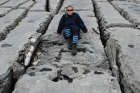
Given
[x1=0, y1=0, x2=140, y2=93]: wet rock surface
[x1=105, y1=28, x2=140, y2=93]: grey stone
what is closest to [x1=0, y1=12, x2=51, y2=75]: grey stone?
[x1=0, y1=0, x2=140, y2=93]: wet rock surface

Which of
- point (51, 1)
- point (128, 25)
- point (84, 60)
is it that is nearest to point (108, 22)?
point (128, 25)

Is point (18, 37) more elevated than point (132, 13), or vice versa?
point (132, 13)

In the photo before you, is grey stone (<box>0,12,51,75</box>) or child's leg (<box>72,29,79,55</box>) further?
child's leg (<box>72,29,79,55</box>)

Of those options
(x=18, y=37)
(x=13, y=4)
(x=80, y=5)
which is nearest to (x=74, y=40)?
(x=18, y=37)

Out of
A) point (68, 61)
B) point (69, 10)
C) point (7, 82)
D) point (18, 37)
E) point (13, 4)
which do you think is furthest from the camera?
point (13, 4)

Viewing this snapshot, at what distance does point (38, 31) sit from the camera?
3098 mm

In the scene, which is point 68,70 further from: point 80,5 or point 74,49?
point 80,5

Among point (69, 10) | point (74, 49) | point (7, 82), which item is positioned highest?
point (69, 10)

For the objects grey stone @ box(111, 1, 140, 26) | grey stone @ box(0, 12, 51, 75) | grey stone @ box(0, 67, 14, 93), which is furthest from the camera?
grey stone @ box(111, 1, 140, 26)

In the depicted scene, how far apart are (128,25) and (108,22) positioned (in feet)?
1.36

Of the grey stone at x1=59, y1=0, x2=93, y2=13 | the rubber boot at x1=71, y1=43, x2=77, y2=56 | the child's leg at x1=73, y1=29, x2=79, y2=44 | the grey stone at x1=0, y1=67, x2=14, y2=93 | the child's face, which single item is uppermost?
the child's face

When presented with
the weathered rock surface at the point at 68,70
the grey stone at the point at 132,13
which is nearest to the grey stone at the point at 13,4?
the weathered rock surface at the point at 68,70

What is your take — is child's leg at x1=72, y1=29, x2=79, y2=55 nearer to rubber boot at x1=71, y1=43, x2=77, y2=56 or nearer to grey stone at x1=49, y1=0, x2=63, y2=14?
rubber boot at x1=71, y1=43, x2=77, y2=56

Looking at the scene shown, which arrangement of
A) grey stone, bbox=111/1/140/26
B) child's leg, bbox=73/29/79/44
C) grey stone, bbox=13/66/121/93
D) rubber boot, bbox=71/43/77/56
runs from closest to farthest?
grey stone, bbox=13/66/121/93 < rubber boot, bbox=71/43/77/56 < child's leg, bbox=73/29/79/44 < grey stone, bbox=111/1/140/26
